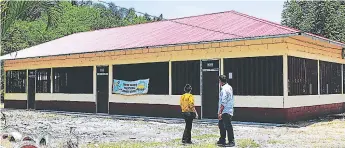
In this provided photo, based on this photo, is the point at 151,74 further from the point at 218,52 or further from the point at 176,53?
the point at 218,52

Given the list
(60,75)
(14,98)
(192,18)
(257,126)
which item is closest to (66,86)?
(60,75)

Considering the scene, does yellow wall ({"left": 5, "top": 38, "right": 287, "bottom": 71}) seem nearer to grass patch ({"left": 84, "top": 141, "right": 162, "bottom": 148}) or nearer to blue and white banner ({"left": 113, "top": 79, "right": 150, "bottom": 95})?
blue and white banner ({"left": 113, "top": 79, "right": 150, "bottom": 95})

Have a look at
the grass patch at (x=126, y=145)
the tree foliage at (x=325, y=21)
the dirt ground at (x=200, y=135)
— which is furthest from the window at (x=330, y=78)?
the tree foliage at (x=325, y=21)

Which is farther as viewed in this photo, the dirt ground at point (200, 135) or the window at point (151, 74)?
the window at point (151, 74)

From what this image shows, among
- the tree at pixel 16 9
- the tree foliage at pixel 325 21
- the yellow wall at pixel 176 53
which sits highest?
the tree foliage at pixel 325 21

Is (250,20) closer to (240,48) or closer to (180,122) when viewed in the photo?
(240,48)

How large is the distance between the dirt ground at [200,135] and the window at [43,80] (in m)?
9.69

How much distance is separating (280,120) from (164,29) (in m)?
8.92

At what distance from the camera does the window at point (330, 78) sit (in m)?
19.0

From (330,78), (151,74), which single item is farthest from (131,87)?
(330,78)

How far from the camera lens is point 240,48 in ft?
53.7

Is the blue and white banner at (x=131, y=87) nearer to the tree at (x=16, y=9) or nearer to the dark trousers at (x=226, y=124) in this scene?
the dark trousers at (x=226, y=124)

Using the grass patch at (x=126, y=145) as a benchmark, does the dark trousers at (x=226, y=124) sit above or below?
above

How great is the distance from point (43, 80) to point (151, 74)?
890 centimetres
